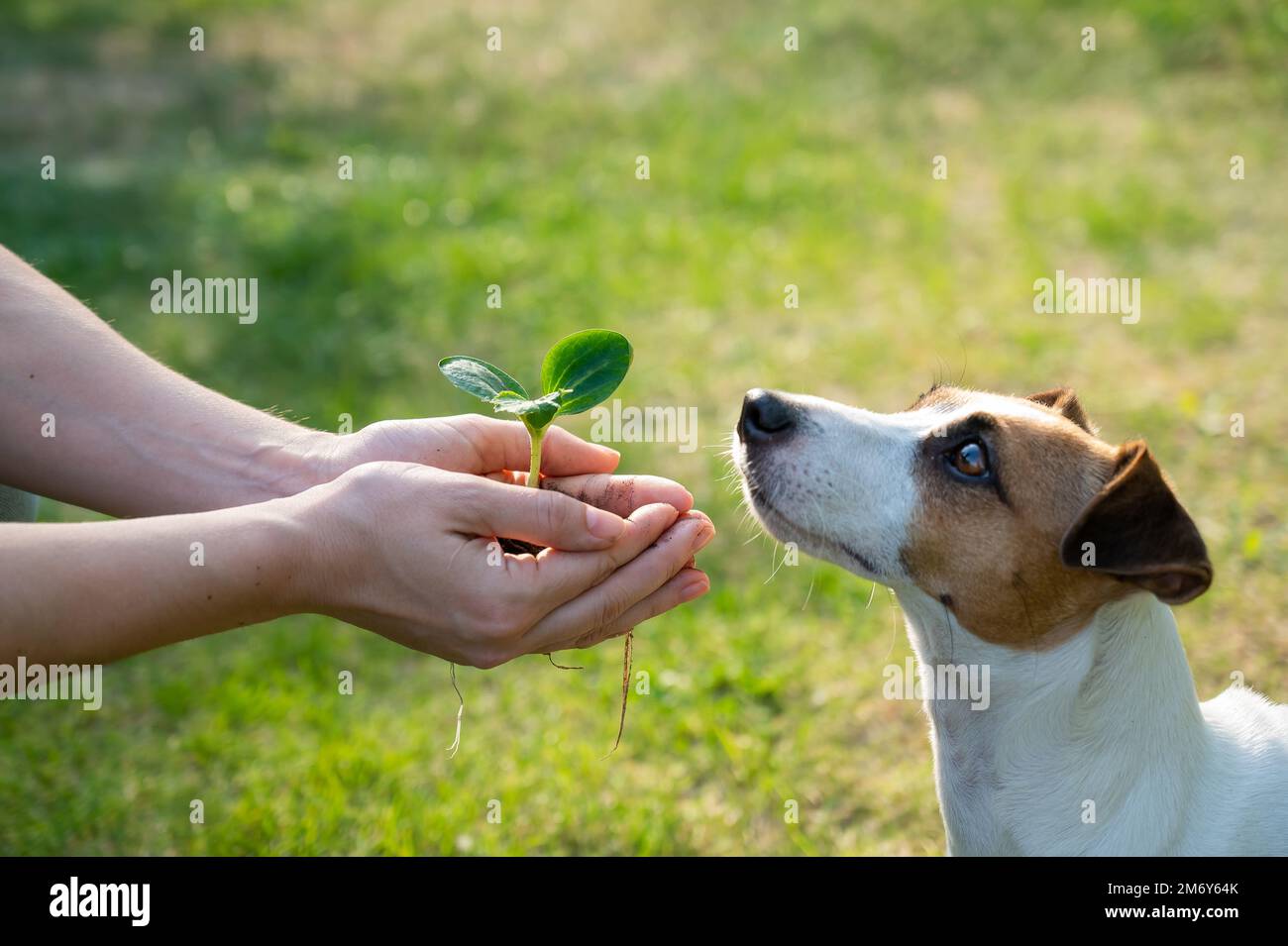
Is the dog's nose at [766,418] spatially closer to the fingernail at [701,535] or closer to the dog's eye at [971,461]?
the fingernail at [701,535]

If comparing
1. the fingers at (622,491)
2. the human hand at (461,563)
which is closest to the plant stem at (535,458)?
the fingers at (622,491)

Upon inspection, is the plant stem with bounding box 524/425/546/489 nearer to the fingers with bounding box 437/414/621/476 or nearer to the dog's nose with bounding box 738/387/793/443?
the fingers with bounding box 437/414/621/476

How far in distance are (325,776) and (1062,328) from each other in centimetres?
533

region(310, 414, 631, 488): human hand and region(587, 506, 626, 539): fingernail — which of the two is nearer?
region(587, 506, 626, 539): fingernail

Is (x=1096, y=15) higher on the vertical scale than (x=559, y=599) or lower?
higher

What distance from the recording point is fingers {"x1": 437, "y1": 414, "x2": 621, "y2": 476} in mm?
3469

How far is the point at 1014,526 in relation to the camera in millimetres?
3168

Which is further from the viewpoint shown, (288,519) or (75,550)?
(288,519)

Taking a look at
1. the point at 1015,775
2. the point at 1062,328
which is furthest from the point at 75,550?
the point at 1062,328

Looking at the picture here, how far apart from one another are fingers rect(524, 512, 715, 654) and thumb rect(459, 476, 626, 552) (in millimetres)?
179

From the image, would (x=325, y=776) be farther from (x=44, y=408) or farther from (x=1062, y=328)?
(x=1062, y=328)

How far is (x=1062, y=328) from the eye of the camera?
7551mm

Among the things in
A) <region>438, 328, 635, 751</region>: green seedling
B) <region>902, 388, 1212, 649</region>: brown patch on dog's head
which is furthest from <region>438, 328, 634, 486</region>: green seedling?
<region>902, 388, 1212, 649</region>: brown patch on dog's head

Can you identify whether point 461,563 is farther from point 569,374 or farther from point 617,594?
point 569,374
